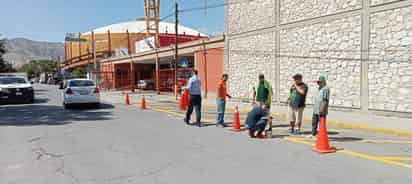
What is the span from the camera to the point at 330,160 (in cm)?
679

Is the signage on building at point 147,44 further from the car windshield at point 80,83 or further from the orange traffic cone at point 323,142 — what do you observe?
the orange traffic cone at point 323,142

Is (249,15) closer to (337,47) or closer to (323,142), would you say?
(337,47)

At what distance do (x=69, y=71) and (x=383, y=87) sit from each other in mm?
76708

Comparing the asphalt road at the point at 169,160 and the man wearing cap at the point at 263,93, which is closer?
the asphalt road at the point at 169,160

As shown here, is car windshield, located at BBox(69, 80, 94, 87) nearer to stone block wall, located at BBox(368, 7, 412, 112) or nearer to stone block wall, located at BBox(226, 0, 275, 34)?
stone block wall, located at BBox(226, 0, 275, 34)

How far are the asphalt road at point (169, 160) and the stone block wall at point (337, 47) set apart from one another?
18.8ft

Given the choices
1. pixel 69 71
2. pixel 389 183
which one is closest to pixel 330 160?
pixel 389 183

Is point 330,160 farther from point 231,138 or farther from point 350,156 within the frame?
point 231,138

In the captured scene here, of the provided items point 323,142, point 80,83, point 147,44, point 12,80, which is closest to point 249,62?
point 80,83

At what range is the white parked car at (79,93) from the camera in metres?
17.0

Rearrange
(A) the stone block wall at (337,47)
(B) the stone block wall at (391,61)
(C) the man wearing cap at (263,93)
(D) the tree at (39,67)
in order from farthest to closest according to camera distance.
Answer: (D) the tree at (39,67) → (A) the stone block wall at (337,47) → (B) the stone block wall at (391,61) → (C) the man wearing cap at (263,93)

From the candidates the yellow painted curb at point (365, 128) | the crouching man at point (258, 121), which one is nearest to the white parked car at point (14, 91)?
the yellow painted curb at point (365, 128)

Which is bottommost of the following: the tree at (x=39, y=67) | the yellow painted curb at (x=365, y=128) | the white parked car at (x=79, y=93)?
the yellow painted curb at (x=365, y=128)

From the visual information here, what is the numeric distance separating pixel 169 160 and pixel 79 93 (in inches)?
457
